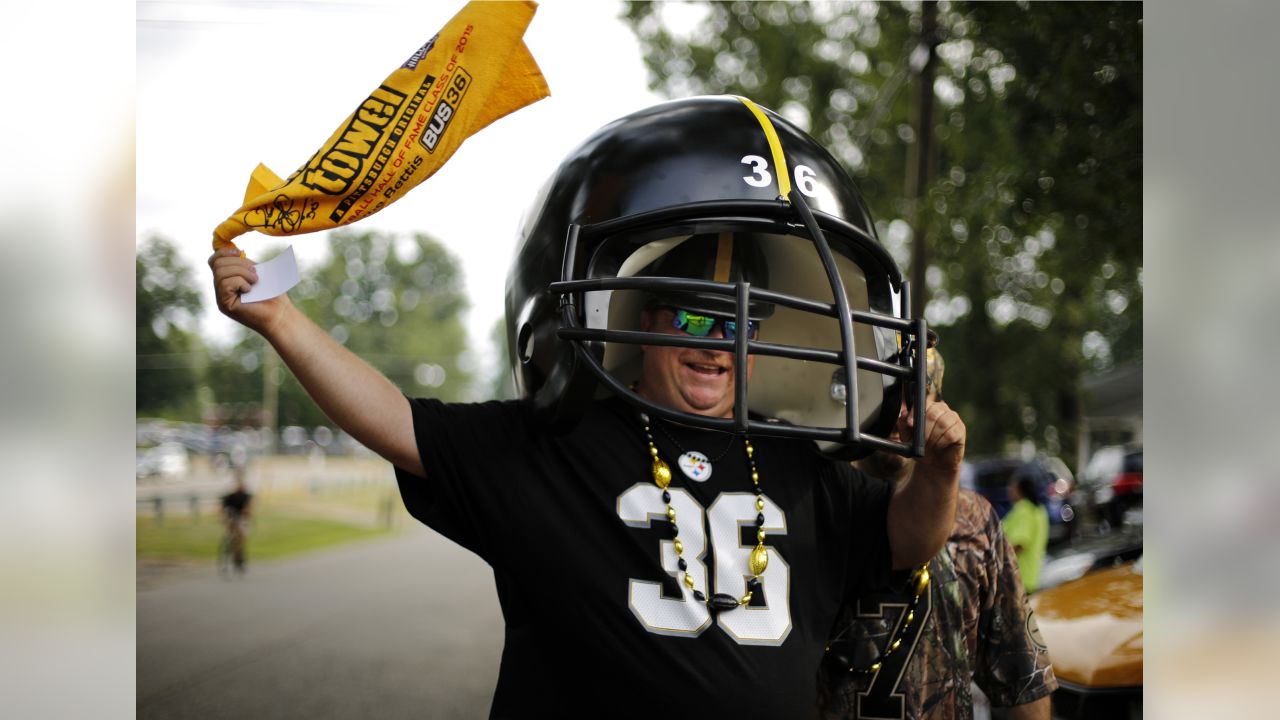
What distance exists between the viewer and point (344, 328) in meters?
21.6

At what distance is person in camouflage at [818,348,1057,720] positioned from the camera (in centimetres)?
211

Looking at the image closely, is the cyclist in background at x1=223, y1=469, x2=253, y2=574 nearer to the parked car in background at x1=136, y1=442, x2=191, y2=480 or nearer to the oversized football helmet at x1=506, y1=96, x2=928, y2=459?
the parked car in background at x1=136, y1=442, x2=191, y2=480

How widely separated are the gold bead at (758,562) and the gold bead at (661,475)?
0.71 ft

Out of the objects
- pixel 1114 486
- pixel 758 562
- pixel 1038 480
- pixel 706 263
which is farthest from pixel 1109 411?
pixel 758 562

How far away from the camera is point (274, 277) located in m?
1.54

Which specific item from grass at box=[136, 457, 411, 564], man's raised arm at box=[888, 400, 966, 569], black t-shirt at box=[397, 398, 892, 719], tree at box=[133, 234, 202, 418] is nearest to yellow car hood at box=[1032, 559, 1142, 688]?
man's raised arm at box=[888, 400, 966, 569]

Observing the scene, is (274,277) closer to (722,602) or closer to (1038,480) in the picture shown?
(722,602)

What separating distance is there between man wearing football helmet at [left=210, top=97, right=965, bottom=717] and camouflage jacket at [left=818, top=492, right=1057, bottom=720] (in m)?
0.18

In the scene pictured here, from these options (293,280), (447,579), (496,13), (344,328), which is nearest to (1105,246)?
(447,579)

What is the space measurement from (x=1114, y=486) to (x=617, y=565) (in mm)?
12644

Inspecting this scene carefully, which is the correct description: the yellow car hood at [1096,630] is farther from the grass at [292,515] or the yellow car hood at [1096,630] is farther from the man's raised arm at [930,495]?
the grass at [292,515]

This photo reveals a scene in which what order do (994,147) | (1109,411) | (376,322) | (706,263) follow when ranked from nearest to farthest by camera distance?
(706,263), (994,147), (1109,411), (376,322)
